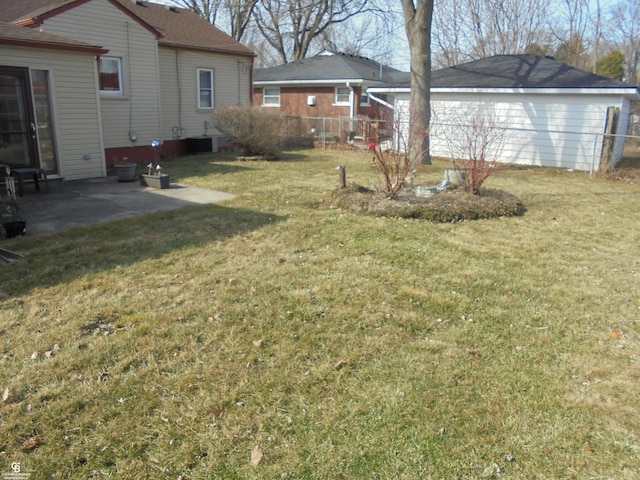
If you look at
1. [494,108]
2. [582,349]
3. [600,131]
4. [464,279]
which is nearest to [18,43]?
[464,279]

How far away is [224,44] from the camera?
17.1 m

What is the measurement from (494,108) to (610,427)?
1418 centimetres

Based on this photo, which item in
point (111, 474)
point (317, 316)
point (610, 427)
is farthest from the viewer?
point (317, 316)

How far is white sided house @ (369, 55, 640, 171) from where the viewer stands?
13766 mm

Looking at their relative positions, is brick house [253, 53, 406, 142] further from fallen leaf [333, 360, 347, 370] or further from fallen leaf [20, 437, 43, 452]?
fallen leaf [20, 437, 43, 452]

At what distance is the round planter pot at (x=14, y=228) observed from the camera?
6141 millimetres

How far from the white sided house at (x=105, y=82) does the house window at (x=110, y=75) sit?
0.03 metres

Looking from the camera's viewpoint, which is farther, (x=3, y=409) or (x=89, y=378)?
(x=89, y=378)

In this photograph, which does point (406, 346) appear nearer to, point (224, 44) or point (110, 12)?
point (110, 12)

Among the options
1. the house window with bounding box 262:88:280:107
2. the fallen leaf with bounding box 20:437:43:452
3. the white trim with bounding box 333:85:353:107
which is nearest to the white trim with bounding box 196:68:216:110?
the white trim with bounding box 333:85:353:107

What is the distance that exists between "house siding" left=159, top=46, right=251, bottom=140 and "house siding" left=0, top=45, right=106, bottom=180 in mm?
4958

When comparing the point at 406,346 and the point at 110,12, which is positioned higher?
the point at 110,12

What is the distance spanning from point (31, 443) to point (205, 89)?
51.7 feet

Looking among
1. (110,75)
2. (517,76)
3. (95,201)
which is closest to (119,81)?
(110,75)
